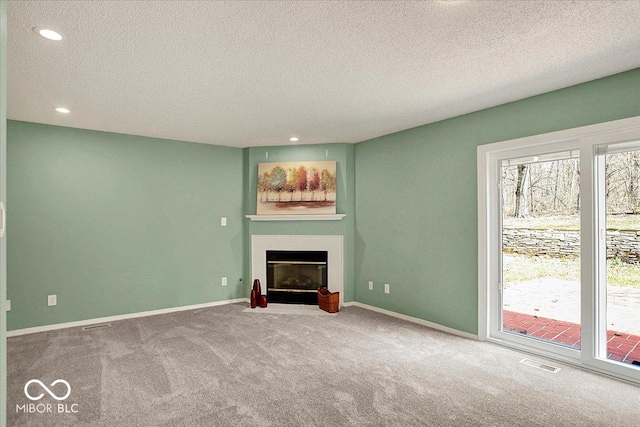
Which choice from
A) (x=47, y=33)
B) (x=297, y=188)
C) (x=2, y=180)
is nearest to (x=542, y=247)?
(x=297, y=188)

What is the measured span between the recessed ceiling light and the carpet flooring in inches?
92.6

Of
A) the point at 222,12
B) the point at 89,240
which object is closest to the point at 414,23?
the point at 222,12

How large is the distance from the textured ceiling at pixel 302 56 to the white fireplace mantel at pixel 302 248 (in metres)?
1.97

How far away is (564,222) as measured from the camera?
10.6 ft

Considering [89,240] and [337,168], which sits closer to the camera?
[89,240]

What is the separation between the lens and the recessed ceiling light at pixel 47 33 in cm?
209

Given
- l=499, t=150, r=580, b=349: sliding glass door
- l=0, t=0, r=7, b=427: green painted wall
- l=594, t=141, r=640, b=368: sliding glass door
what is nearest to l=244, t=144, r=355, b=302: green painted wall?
l=499, t=150, r=580, b=349: sliding glass door

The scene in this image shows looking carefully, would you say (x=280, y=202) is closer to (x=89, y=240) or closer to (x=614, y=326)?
(x=89, y=240)

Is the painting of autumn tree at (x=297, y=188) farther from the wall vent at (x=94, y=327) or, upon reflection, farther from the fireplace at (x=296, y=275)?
the wall vent at (x=94, y=327)

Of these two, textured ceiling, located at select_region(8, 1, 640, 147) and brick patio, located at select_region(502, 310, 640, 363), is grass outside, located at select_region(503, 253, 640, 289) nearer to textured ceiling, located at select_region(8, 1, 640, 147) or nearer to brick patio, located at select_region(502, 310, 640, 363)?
brick patio, located at select_region(502, 310, 640, 363)

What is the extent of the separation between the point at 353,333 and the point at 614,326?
2.28 meters

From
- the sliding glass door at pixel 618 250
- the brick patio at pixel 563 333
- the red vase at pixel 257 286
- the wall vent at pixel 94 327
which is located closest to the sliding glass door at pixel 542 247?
the brick patio at pixel 563 333

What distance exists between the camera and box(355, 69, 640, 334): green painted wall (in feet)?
9.93

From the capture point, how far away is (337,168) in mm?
5215
